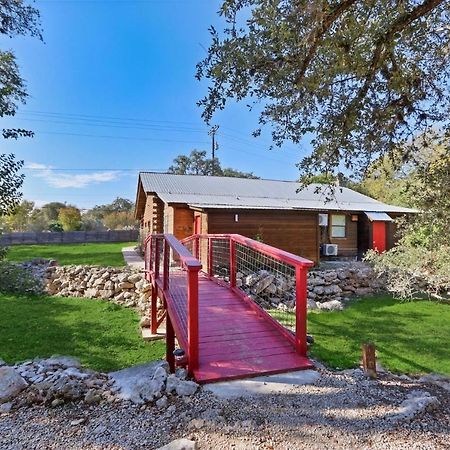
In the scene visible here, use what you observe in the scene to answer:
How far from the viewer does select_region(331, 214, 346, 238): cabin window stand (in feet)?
51.0

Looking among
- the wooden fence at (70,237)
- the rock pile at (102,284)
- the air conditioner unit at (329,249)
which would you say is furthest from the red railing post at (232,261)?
the wooden fence at (70,237)

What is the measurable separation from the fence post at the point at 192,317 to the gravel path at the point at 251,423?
430 mm

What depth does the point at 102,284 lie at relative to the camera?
10.2 m

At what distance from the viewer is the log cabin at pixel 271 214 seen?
12169mm

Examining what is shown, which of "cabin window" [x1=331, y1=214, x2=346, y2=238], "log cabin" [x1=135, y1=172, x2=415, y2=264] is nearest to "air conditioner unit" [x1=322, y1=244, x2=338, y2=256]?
"log cabin" [x1=135, y1=172, x2=415, y2=264]

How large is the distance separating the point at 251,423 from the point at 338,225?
563 inches

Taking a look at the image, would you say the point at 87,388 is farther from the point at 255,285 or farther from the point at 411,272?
the point at 411,272

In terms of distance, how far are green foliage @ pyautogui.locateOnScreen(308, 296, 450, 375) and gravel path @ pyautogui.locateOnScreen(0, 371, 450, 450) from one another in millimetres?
2053

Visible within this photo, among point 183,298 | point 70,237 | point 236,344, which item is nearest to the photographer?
point 236,344

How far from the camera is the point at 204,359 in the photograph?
333cm

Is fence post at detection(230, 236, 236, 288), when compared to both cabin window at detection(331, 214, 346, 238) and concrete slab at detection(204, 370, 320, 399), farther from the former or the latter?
cabin window at detection(331, 214, 346, 238)

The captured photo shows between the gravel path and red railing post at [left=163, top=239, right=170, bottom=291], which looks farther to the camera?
red railing post at [left=163, top=239, right=170, bottom=291]

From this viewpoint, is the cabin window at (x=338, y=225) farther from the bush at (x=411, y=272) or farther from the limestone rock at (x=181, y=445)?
the limestone rock at (x=181, y=445)

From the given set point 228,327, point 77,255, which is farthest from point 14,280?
point 77,255
